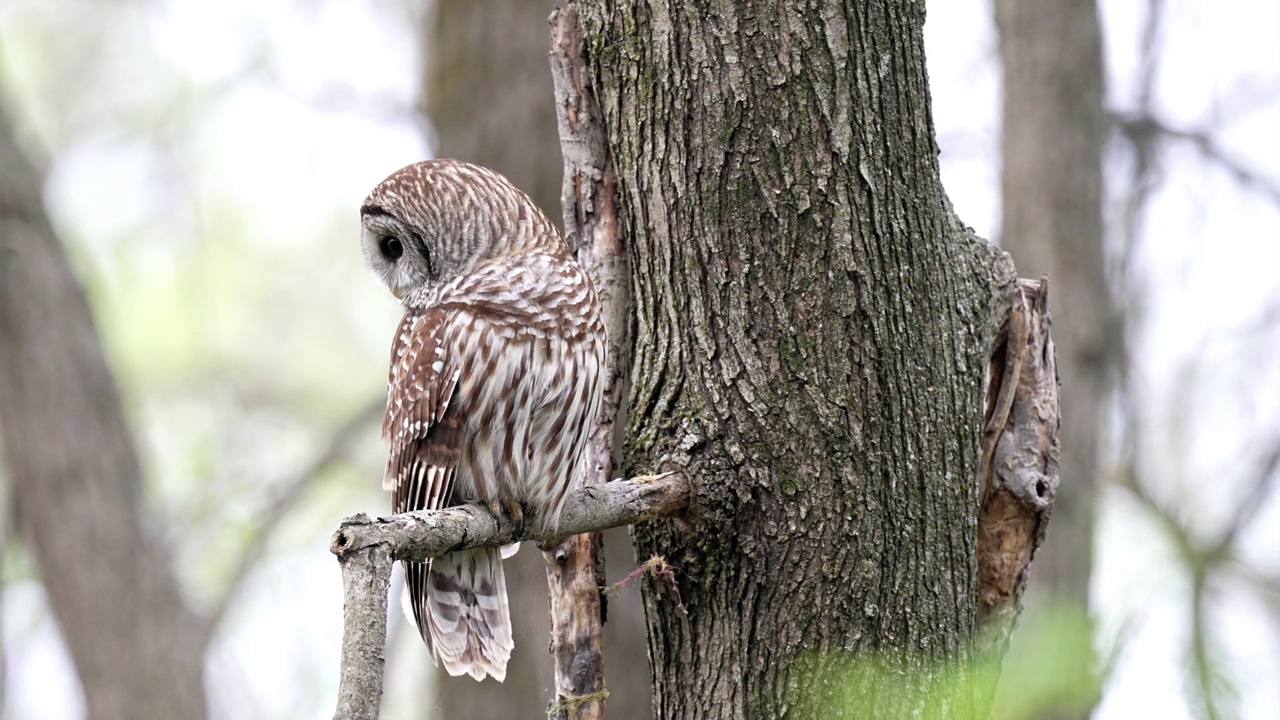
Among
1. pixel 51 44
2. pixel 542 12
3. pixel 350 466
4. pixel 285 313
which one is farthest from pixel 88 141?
pixel 542 12

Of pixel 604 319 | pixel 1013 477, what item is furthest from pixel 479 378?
pixel 1013 477

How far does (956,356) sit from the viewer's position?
110 inches

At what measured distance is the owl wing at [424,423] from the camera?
2869 mm

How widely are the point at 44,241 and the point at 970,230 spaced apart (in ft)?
16.1

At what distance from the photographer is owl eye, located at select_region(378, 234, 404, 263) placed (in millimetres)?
3273

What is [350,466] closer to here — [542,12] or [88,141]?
[542,12]

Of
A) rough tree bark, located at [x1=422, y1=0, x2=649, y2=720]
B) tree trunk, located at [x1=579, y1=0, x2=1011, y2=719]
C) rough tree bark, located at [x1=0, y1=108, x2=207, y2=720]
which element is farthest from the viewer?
rough tree bark, located at [x1=0, y1=108, x2=207, y2=720]

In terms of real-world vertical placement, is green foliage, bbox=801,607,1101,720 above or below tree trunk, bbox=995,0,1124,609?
below

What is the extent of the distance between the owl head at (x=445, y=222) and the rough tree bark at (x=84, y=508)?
11.2ft

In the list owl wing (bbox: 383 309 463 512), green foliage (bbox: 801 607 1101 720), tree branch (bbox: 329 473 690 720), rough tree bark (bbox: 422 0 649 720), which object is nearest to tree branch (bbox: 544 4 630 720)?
tree branch (bbox: 329 473 690 720)

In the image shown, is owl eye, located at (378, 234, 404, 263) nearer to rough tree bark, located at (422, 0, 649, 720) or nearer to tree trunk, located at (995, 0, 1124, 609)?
rough tree bark, located at (422, 0, 649, 720)

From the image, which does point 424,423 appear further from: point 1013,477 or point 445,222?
point 1013,477

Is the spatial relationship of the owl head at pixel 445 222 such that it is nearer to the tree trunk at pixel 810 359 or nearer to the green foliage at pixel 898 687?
the tree trunk at pixel 810 359

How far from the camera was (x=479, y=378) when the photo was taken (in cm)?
287
